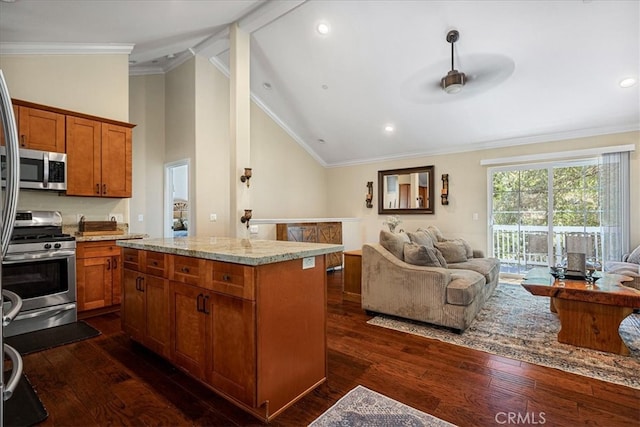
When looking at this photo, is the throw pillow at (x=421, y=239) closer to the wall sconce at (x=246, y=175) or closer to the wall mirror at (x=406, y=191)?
the wall mirror at (x=406, y=191)

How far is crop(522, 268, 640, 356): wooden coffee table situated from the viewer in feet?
8.32

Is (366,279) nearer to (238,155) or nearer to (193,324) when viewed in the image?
(193,324)

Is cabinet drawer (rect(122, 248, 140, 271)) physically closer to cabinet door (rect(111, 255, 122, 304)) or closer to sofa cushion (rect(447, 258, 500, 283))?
cabinet door (rect(111, 255, 122, 304))

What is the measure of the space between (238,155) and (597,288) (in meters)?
4.14

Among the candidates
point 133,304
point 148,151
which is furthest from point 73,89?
point 133,304

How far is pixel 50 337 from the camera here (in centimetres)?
287

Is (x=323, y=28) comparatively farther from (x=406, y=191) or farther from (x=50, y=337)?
(x=50, y=337)

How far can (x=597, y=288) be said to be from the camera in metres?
2.68

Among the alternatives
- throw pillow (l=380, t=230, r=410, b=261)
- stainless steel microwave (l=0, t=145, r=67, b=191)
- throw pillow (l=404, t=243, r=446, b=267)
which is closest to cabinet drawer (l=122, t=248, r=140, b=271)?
stainless steel microwave (l=0, t=145, r=67, b=191)

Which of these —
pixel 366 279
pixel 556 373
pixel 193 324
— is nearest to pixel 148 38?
pixel 193 324

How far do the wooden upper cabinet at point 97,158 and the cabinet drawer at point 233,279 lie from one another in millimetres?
2913

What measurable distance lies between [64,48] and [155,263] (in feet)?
10.9

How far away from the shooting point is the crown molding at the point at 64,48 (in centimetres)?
344
